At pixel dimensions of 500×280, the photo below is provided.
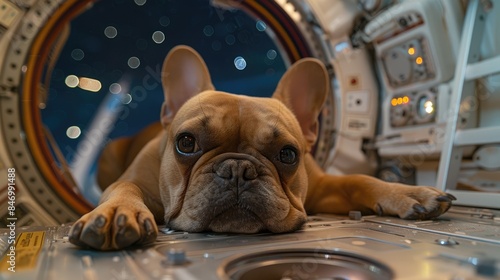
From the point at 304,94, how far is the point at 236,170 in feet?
2.72

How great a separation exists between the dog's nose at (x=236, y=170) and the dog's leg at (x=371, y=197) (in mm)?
675

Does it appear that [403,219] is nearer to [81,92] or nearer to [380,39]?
[380,39]

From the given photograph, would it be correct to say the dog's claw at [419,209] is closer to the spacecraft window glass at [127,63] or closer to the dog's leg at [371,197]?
the dog's leg at [371,197]

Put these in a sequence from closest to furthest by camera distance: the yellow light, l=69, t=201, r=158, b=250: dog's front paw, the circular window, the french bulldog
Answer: l=69, t=201, r=158, b=250: dog's front paw, the french bulldog, the circular window, the yellow light

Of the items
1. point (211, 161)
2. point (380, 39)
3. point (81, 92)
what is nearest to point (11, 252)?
point (211, 161)

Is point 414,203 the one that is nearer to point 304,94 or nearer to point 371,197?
point 371,197

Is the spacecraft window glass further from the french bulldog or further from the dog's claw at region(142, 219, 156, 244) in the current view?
the dog's claw at region(142, 219, 156, 244)

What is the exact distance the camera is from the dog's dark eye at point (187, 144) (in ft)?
4.82

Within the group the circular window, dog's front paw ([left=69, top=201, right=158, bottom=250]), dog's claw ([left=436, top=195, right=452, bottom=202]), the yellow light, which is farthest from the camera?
the yellow light

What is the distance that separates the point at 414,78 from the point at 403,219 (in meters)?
1.24

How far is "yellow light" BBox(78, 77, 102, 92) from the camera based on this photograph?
2.24 meters

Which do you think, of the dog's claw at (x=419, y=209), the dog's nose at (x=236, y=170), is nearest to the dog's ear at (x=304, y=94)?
the dog's claw at (x=419, y=209)

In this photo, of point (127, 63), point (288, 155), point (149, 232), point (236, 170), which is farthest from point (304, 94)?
point (149, 232)

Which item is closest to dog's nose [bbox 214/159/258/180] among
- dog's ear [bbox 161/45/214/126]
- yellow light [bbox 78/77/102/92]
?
dog's ear [bbox 161/45/214/126]
